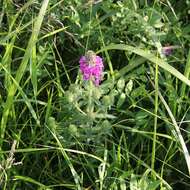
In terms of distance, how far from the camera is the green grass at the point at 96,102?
Answer: 5.97ft

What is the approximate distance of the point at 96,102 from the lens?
181 cm

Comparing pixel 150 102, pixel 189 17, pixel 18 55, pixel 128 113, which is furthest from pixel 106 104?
pixel 189 17

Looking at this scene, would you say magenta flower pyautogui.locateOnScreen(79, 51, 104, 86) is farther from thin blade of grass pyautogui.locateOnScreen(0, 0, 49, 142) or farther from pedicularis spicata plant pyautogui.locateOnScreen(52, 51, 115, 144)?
thin blade of grass pyautogui.locateOnScreen(0, 0, 49, 142)

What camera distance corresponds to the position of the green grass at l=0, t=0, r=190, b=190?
1818 mm

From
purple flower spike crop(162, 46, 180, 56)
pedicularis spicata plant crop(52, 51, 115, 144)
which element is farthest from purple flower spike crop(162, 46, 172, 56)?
pedicularis spicata plant crop(52, 51, 115, 144)

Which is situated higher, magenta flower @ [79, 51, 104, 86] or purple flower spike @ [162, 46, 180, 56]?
magenta flower @ [79, 51, 104, 86]

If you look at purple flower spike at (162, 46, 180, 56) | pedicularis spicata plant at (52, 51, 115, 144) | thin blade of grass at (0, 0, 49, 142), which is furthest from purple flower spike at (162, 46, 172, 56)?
thin blade of grass at (0, 0, 49, 142)

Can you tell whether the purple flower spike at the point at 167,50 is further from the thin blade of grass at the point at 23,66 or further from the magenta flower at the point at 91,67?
the thin blade of grass at the point at 23,66

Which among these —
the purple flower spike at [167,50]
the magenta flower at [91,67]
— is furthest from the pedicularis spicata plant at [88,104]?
the purple flower spike at [167,50]

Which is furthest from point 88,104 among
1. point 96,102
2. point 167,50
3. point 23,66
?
point 167,50

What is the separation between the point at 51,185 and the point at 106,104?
13.1 inches

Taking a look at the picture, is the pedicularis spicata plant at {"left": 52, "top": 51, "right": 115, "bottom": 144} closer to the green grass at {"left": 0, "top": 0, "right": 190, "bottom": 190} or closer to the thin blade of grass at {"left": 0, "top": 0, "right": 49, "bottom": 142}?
the green grass at {"left": 0, "top": 0, "right": 190, "bottom": 190}

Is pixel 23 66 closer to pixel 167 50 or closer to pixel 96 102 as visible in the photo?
pixel 96 102

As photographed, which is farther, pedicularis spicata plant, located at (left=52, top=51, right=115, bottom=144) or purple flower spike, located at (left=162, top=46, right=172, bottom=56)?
purple flower spike, located at (left=162, top=46, right=172, bottom=56)
